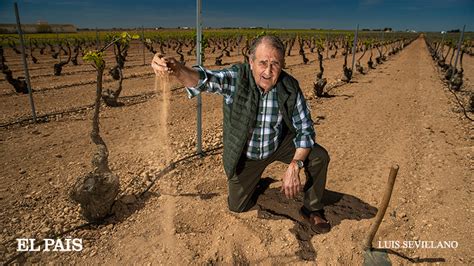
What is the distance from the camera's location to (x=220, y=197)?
3.87 m

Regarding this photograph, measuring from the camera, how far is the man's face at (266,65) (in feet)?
9.22

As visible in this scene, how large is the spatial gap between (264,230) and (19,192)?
3.17m

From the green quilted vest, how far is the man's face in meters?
0.08

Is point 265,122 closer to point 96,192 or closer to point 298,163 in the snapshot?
point 298,163

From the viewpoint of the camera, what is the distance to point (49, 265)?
9.10 ft

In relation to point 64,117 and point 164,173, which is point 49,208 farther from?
point 64,117

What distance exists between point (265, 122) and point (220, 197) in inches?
51.6

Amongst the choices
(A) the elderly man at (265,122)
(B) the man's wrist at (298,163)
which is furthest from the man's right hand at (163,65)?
(B) the man's wrist at (298,163)

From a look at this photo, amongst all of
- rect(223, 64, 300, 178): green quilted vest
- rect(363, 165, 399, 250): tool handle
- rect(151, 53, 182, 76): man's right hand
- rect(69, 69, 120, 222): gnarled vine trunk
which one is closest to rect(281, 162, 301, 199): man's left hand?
rect(223, 64, 300, 178): green quilted vest

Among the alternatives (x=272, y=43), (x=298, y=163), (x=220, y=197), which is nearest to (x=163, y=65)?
(x=272, y=43)

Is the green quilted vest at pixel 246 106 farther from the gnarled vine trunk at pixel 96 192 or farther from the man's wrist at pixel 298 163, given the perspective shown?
the gnarled vine trunk at pixel 96 192

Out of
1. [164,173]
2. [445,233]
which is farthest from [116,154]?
[445,233]

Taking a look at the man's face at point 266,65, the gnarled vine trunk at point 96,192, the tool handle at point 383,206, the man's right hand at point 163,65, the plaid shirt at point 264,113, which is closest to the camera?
the tool handle at point 383,206

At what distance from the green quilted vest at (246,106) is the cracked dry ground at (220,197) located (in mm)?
934
